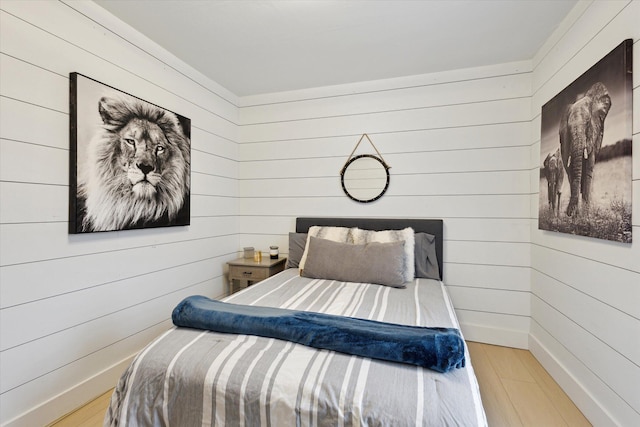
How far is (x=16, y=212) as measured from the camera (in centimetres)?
150

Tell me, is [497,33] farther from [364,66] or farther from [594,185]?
[594,185]

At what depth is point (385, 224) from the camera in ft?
9.17

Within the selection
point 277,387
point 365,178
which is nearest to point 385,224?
point 365,178

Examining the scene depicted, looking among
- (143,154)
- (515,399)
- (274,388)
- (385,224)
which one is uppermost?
(143,154)

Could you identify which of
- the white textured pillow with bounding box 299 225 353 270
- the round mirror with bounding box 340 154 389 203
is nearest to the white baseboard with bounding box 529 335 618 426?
the white textured pillow with bounding box 299 225 353 270

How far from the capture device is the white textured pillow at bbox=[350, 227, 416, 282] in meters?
2.38

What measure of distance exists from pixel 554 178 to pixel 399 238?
1146 mm

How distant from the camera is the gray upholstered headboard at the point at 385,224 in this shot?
8.75 feet

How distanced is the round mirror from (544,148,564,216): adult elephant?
124 cm

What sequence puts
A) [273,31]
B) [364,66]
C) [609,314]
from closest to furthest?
[609,314], [273,31], [364,66]

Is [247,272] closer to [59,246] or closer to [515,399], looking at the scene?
[59,246]

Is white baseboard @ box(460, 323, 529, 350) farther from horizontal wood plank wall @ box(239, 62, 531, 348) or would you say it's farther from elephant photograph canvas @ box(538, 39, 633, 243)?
elephant photograph canvas @ box(538, 39, 633, 243)

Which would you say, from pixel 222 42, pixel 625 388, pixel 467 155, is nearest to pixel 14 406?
pixel 222 42

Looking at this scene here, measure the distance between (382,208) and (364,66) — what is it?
130 centimetres
